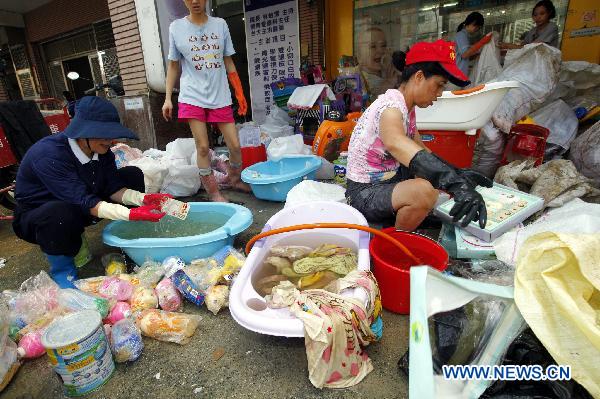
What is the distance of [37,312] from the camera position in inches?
73.7

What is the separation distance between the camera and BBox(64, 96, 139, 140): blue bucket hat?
2.00 metres

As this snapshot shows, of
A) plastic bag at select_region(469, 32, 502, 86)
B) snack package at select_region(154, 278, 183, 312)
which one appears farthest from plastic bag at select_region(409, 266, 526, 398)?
plastic bag at select_region(469, 32, 502, 86)

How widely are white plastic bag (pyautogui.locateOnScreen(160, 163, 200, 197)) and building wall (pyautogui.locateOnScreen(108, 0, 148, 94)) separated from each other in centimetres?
182

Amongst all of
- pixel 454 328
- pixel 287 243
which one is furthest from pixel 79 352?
pixel 454 328

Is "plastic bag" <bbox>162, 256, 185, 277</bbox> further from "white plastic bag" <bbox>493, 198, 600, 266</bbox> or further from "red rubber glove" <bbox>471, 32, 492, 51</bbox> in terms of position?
"red rubber glove" <bbox>471, 32, 492, 51</bbox>

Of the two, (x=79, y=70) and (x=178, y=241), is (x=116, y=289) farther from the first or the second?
(x=79, y=70)

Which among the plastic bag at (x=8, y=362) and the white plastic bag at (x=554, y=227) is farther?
the white plastic bag at (x=554, y=227)

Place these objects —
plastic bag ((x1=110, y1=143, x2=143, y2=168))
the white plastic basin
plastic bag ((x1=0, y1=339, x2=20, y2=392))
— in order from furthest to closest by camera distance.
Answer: plastic bag ((x1=110, y1=143, x2=143, y2=168)), the white plastic basin, plastic bag ((x1=0, y1=339, x2=20, y2=392))

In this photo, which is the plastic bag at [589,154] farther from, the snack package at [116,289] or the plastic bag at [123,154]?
the plastic bag at [123,154]

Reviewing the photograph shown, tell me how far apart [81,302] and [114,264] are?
0.50 m

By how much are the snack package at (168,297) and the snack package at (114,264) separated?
1.46ft

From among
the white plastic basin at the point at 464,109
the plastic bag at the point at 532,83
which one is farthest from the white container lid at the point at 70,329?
the plastic bag at the point at 532,83

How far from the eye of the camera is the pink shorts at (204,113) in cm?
319

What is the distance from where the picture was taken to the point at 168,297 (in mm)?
1964
